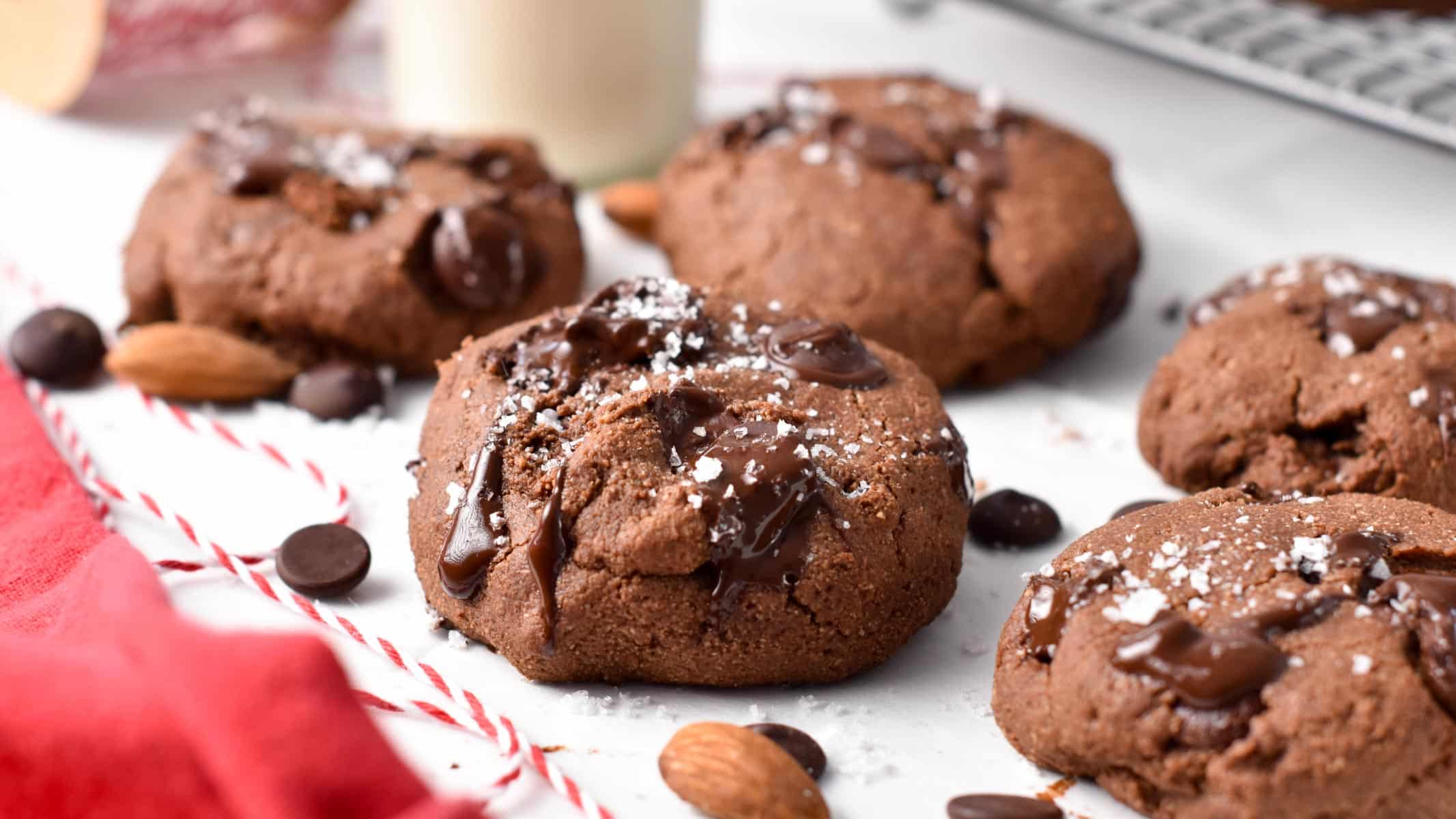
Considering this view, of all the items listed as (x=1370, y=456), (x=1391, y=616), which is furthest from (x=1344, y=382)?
(x=1391, y=616)

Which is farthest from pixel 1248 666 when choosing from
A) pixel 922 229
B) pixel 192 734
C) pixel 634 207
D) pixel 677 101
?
pixel 677 101

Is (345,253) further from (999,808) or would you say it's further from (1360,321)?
(1360,321)

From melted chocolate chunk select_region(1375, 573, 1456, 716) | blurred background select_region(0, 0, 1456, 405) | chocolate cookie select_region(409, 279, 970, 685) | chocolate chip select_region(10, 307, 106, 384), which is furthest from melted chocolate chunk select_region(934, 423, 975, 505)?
chocolate chip select_region(10, 307, 106, 384)

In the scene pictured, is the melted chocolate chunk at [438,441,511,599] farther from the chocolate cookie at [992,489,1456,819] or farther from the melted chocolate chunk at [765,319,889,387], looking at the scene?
the chocolate cookie at [992,489,1456,819]

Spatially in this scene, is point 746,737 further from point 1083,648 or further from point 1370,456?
point 1370,456

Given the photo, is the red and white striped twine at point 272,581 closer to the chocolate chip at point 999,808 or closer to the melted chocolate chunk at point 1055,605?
the chocolate chip at point 999,808

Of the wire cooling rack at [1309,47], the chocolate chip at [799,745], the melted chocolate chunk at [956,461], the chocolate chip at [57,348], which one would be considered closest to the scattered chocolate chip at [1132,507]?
the melted chocolate chunk at [956,461]

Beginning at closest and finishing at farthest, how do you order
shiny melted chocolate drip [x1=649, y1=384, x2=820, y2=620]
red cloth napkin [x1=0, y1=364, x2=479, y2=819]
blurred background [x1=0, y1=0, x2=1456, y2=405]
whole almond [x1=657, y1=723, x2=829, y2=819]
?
1. red cloth napkin [x1=0, y1=364, x2=479, y2=819]
2. whole almond [x1=657, y1=723, x2=829, y2=819]
3. shiny melted chocolate drip [x1=649, y1=384, x2=820, y2=620]
4. blurred background [x1=0, y1=0, x2=1456, y2=405]
